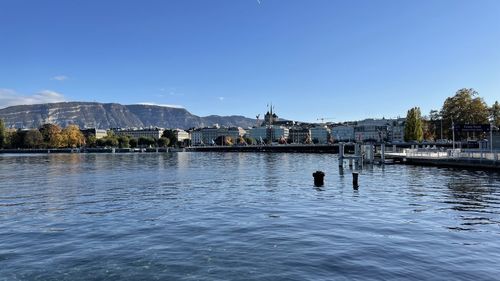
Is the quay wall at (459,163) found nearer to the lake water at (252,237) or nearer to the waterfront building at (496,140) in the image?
the waterfront building at (496,140)

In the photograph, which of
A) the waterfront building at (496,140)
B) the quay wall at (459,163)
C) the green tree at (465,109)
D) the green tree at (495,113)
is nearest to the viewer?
the quay wall at (459,163)

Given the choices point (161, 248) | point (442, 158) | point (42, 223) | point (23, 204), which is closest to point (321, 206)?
point (161, 248)

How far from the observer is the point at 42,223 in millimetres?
24828

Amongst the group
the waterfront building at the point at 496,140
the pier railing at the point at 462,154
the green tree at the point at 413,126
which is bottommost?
the pier railing at the point at 462,154

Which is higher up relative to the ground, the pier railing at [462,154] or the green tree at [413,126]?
the green tree at [413,126]

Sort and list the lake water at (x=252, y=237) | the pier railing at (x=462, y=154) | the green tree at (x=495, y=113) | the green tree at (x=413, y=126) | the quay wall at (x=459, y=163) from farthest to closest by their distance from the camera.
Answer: the green tree at (x=413, y=126), the green tree at (x=495, y=113), the pier railing at (x=462, y=154), the quay wall at (x=459, y=163), the lake water at (x=252, y=237)

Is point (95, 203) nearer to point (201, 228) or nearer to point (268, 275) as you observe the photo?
point (201, 228)

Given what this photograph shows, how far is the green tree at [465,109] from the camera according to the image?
131 m

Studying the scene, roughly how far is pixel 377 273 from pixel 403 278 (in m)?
0.87

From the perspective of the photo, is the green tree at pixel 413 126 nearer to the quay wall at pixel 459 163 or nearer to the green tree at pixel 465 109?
the green tree at pixel 465 109

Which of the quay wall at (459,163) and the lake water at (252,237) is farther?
the quay wall at (459,163)

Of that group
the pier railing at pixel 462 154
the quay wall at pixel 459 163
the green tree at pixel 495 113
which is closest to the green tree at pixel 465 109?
the green tree at pixel 495 113

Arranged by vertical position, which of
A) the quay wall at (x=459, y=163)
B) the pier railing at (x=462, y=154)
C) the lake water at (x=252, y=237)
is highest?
the pier railing at (x=462, y=154)

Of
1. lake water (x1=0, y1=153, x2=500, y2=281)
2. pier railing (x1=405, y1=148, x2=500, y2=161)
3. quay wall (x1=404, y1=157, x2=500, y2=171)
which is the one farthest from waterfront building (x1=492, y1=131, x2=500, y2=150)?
lake water (x1=0, y1=153, x2=500, y2=281)
